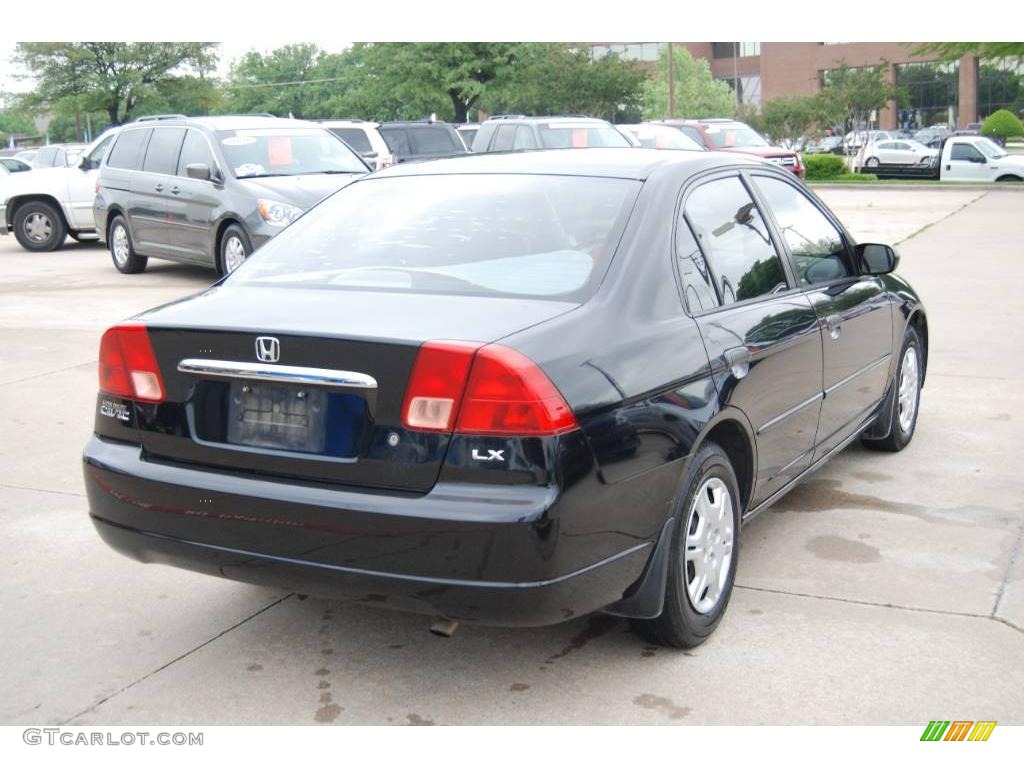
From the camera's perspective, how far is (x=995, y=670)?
12.6 feet

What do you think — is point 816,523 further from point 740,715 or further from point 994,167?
point 994,167

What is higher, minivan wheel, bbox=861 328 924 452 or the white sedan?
minivan wheel, bbox=861 328 924 452

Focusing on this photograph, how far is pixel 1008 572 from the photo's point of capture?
470 centimetres

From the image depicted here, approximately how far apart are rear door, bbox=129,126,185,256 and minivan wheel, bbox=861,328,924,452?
9.31 m

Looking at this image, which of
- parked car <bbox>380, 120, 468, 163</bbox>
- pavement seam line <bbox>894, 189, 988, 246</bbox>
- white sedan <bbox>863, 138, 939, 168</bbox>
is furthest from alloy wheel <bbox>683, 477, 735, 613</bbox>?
white sedan <bbox>863, 138, 939, 168</bbox>

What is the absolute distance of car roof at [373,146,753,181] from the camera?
14.5ft

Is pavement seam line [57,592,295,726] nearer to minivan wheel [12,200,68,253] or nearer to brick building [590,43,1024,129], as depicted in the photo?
minivan wheel [12,200,68,253]

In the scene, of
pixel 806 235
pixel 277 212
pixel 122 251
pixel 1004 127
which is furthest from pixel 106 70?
pixel 806 235

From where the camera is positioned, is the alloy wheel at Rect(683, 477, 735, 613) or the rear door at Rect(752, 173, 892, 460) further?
the rear door at Rect(752, 173, 892, 460)

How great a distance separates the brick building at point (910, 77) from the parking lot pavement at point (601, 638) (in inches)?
2745

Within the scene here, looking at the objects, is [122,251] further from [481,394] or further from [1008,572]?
[481,394]

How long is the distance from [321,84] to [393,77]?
5212 cm

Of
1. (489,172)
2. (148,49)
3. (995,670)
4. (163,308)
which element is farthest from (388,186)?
(148,49)

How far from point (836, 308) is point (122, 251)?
12049 millimetres
